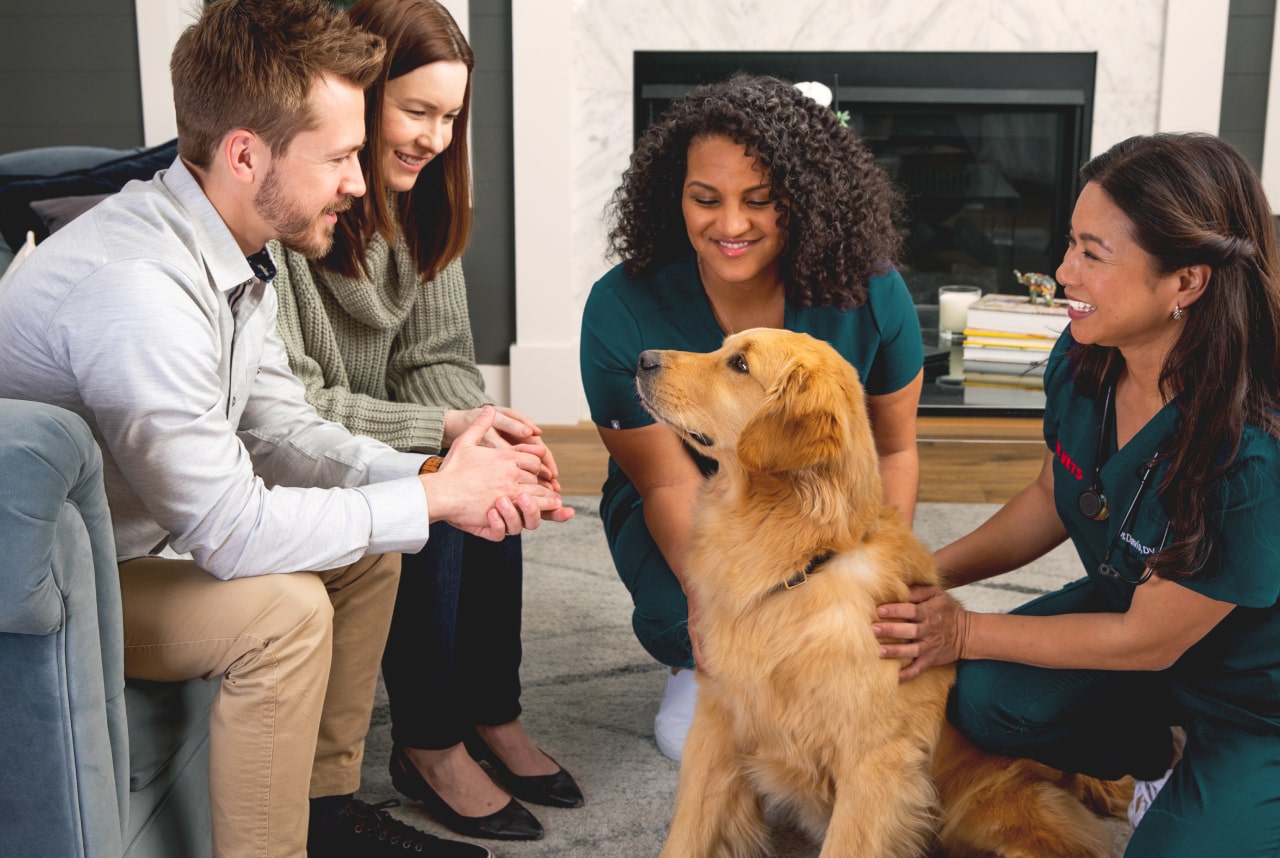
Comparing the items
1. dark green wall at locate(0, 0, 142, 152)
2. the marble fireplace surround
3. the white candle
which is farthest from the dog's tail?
dark green wall at locate(0, 0, 142, 152)

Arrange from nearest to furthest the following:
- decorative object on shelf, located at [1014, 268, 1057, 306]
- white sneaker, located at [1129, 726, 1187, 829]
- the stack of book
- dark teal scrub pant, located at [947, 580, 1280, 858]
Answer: dark teal scrub pant, located at [947, 580, 1280, 858]
white sneaker, located at [1129, 726, 1187, 829]
the stack of book
decorative object on shelf, located at [1014, 268, 1057, 306]

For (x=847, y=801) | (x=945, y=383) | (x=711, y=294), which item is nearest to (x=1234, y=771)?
(x=847, y=801)

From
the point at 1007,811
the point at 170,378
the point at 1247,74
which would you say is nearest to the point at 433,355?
the point at 170,378

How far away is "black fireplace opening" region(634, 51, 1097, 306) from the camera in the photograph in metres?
4.04

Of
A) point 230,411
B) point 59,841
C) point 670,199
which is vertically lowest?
point 59,841

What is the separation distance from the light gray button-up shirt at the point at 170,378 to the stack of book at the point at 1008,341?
7.91 ft

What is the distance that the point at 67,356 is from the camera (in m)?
1.26

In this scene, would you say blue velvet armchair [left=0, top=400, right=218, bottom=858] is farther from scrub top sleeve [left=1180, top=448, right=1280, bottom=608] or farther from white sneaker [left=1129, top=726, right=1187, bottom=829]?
white sneaker [left=1129, top=726, right=1187, bottom=829]

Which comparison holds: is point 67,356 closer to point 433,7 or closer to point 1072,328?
point 433,7

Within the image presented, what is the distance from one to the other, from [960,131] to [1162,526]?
10.3 feet

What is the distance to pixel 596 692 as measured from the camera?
7.48 ft

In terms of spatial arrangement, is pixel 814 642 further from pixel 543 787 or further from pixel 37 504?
pixel 37 504

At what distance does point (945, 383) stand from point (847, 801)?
2.18 m

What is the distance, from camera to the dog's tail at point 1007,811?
1.47 m
